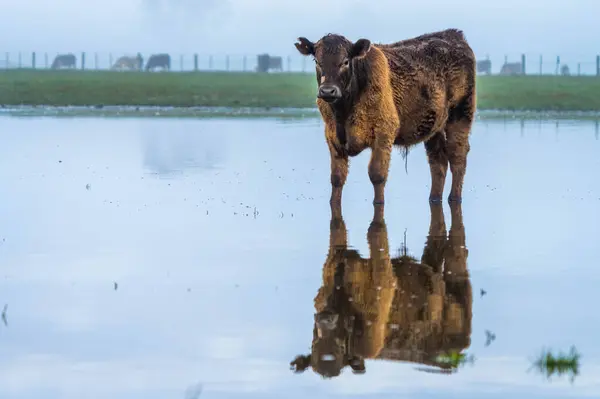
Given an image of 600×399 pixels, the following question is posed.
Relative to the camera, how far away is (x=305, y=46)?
14.3 metres

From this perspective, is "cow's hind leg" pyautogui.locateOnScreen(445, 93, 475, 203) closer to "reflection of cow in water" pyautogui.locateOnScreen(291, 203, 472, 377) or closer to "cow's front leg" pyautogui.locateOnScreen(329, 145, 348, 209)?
"cow's front leg" pyautogui.locateOnScreen(329, 145, 348, 209)

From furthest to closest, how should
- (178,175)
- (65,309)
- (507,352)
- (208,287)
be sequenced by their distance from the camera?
1. (178,175)
2. (208,287)
3. (65,309)
4. (507,352)

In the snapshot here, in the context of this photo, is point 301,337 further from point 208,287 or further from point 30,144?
point 30,144

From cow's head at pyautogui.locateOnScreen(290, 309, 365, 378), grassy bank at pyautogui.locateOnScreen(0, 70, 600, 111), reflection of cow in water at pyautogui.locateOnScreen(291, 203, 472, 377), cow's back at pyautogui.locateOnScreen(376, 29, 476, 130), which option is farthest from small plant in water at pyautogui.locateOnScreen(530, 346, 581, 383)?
grassy bank at pyautogui.locateOnScreen(0, 70, 600, 111)

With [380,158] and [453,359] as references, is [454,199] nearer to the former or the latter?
[380,158]

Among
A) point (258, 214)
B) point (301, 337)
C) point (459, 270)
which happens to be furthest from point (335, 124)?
point (301, 337)

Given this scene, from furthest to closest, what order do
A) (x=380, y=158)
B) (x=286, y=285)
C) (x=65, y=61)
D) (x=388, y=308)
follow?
(x=65, y=61), (x=380, y=158), (x=286, y=285), (x=388, y=308)

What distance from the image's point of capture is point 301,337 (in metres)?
7.79

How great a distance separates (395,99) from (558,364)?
8043 mm

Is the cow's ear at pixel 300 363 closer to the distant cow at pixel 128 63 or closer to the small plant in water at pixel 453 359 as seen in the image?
the small plant in water at pixel 453 359

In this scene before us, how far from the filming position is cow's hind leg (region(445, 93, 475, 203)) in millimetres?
15938

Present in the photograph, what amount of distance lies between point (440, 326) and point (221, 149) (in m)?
16.6

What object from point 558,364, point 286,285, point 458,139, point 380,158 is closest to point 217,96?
point 458,139

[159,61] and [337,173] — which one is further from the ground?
[159,61]
